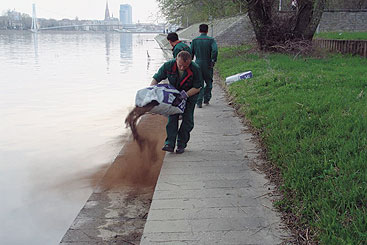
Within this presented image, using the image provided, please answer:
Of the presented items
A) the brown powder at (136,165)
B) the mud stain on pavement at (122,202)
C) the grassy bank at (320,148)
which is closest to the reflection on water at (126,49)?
the grassy bank at (320,148)

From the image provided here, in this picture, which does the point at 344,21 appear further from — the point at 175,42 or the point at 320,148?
the point at 320,148

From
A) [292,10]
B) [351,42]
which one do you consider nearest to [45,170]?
[351,42]

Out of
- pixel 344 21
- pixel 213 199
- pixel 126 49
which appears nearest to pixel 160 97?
pixel 213 199

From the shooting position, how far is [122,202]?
5.19 m

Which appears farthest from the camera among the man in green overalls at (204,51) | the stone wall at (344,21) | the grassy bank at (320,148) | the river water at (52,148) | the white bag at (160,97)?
the stone wall at (344,21)

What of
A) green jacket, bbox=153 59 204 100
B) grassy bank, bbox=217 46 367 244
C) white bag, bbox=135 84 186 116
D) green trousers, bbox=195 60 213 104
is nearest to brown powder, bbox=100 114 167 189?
white bag, bbox=135 84 186 116

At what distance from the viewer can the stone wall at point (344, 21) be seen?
3661cm

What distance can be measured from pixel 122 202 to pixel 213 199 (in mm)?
1379

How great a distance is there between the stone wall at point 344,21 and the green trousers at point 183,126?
3481 centimetres

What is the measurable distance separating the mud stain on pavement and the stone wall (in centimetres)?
3375

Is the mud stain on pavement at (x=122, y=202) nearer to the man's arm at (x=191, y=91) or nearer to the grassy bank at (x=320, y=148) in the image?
the man's arm at (x=191, y=91)

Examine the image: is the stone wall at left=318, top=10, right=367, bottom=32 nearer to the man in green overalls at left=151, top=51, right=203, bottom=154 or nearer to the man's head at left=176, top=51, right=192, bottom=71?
the man in green overalls at left=151, top=51, right=203, bottom=154

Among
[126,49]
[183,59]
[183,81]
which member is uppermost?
[183,59]

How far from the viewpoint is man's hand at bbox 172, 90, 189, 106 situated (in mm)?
5438
